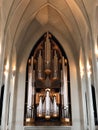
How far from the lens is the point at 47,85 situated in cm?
1322

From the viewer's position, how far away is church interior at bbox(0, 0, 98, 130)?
1149 centimetres

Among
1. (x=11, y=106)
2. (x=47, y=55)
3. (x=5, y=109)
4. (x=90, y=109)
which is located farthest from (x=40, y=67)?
(x=90, y=109)

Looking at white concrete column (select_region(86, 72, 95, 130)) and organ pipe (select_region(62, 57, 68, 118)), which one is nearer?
white concrete column (select_region(86, 72, 95, 130))

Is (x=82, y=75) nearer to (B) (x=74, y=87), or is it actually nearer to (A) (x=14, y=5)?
(B) (x=74, y=87)

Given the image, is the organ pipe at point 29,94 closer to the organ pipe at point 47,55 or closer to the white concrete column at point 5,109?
the organ pipe at point 47,55

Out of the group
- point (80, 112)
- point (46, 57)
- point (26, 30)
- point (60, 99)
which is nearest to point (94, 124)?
point (80, 112)

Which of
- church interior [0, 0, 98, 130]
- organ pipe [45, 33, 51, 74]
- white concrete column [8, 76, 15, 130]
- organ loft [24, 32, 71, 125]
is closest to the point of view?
church interior [0, 0, 98, 130]

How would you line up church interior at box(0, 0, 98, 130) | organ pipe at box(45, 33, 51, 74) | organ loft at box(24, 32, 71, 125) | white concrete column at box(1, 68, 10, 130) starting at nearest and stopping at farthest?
white concrete column at box(1, 68, 10, 130), church interior at box(0, 0, 98, 130), organ loft at box(24, 32, 71, 125), organ pipe at box(45, 33, 51, 74)

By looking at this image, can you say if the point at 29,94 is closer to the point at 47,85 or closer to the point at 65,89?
the point at 47,85

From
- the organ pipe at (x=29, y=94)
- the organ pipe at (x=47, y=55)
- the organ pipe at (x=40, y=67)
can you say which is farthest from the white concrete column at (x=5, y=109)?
the organ pipe at (x=47, y=55)

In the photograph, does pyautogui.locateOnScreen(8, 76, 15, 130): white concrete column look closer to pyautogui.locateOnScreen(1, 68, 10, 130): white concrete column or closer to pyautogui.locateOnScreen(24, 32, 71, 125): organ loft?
pyautogui.locateOnScreen(24, 32, 71, 125): organ loft

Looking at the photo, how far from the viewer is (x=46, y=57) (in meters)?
13.8

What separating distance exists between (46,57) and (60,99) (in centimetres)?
276

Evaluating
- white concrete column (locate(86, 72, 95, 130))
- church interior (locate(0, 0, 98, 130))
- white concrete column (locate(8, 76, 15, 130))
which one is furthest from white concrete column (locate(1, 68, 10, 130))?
white concrete column (locate(86, 72, 95, 130))
